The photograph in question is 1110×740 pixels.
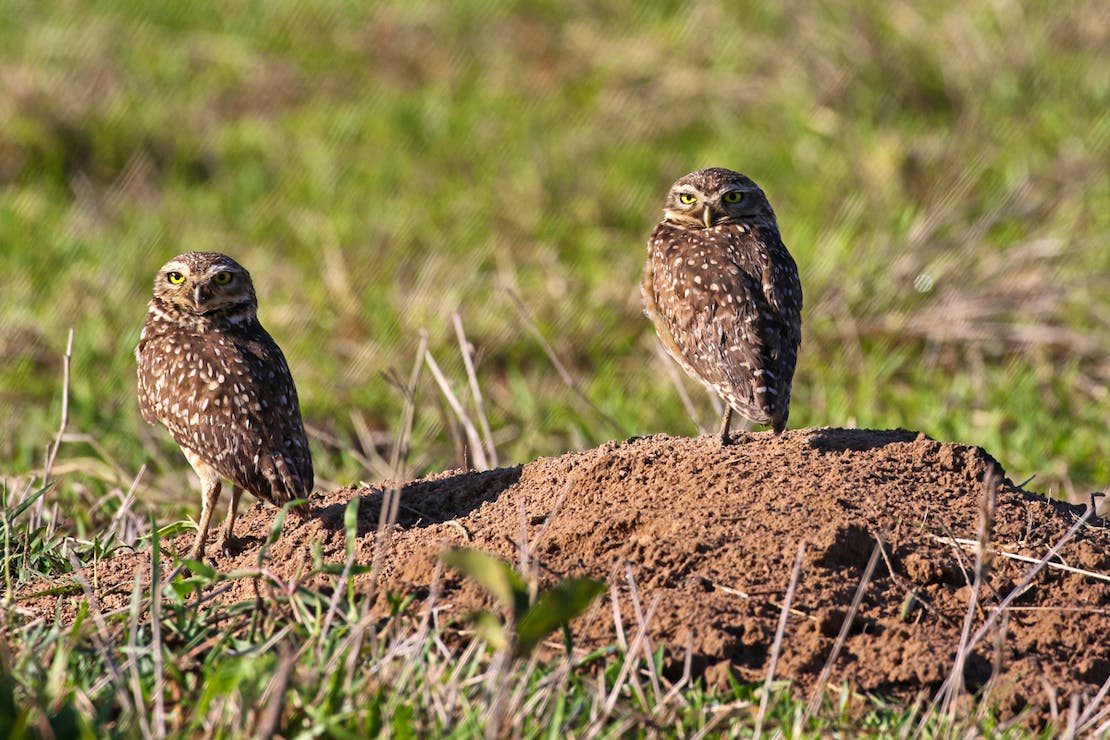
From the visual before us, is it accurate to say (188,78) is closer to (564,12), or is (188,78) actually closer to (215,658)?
(564,12)

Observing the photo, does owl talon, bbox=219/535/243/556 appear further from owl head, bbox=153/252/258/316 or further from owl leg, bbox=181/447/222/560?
owl head, bbox=153/252/258/316

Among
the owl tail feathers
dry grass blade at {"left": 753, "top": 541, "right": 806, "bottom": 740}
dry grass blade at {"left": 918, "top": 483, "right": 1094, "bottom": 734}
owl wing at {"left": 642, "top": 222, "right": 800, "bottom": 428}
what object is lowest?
the owl tail feathers

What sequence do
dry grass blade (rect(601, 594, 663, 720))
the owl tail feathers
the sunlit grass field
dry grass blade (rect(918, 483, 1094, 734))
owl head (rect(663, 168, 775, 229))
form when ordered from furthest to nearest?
the sunlit grass field < owl head (rect(663, 168, 775, 229)) < the owl tail feathers < dry grass blade (rect(918, 483, 1094, 734)) < dry grass blade (rect(601, 594, 663, 720))

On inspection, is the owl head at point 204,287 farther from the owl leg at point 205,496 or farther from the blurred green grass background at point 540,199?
the blurred green grass background at point 540,199

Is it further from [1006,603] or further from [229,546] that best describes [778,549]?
[229,546]

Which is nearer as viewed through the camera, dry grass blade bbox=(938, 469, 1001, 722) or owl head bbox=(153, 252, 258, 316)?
dry grass blade bbox=(938, 469, 1001, 722)

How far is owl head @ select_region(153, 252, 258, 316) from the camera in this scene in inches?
210

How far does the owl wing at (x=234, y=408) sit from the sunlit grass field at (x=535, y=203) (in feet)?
3.01

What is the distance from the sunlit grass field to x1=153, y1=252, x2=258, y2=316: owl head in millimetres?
933

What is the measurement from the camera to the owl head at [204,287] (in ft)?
17.5

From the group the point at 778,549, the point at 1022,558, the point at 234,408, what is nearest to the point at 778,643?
the point at 778,549

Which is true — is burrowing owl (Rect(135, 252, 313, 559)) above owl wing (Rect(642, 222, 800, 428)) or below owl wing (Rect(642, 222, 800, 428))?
below

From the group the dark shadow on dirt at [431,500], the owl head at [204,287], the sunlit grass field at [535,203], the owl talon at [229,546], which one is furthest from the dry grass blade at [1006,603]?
the owl head at [204,287]

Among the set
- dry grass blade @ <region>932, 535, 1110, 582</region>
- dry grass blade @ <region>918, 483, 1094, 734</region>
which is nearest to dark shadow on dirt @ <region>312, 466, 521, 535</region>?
dry grass blade @ <region>932, 535, 1110, 582</region>
